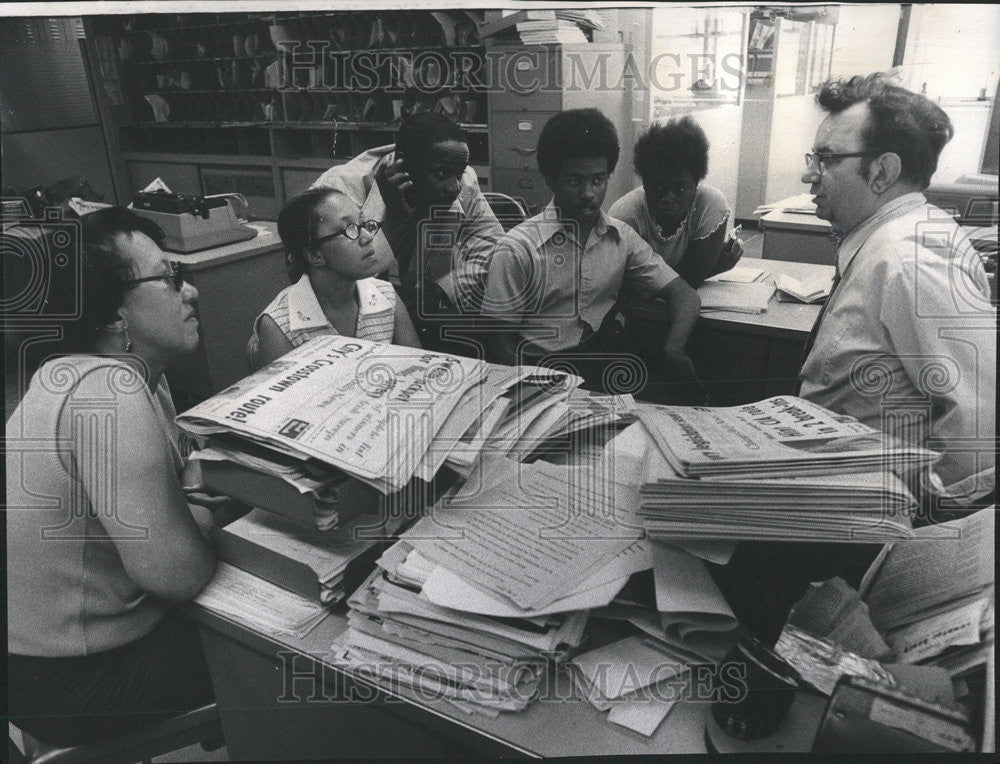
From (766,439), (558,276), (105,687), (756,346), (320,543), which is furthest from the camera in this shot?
(756,346)

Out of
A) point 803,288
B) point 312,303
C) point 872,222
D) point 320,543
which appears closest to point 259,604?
point 320,543

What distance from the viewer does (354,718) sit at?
945mm

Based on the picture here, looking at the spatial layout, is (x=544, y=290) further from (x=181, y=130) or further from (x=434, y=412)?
(x=181, y=130)

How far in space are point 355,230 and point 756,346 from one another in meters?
0.86

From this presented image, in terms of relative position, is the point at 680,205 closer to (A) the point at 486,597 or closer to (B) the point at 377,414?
(B) the point at 377,414

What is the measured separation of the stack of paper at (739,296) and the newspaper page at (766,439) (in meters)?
0.48

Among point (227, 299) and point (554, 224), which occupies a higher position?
point (554, 224)

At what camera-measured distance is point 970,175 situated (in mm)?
954

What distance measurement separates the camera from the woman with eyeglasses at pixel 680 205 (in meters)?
1.07

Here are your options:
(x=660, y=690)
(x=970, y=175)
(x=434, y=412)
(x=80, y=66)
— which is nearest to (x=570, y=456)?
(x=434, y=412)

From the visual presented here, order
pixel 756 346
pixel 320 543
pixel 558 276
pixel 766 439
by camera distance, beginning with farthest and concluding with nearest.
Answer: pixel 756 346, pixel 558 276, pixel 320 543, pixel 766 439

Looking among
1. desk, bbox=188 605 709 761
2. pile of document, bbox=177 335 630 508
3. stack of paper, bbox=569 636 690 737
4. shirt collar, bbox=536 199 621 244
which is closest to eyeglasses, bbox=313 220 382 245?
pile of document, bbox=177 335 630 508

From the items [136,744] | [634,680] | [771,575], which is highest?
[771,575]

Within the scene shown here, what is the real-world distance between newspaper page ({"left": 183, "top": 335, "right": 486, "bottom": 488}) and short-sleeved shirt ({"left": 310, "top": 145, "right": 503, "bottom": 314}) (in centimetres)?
19
